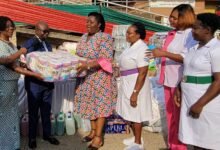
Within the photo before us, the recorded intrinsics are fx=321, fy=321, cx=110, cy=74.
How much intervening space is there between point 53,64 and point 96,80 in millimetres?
756

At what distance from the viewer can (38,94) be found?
13.6 ft

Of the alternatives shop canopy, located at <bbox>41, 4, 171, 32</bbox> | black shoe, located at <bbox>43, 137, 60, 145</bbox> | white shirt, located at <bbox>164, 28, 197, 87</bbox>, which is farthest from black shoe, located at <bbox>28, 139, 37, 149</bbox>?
shop canopy, located at <bbox>41, 4, 171, 32</bbox>

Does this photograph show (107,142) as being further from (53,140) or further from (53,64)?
(53,64)

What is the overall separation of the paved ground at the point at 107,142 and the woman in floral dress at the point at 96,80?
202 mm

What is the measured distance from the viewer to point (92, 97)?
13.7 ft

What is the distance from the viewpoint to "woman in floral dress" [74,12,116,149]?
399 cm

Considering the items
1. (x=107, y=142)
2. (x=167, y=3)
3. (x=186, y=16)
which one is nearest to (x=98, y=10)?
(x=107, y=142)

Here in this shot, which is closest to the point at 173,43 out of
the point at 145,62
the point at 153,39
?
the point at 145,62

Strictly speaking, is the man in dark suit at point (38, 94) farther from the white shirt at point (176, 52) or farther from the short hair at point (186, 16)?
the short hair at point (186, 16)

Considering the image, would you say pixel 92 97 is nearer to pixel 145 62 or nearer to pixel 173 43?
pixel 145 62

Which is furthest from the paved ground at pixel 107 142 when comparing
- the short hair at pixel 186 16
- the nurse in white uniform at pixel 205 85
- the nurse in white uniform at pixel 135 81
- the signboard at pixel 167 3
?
the signboard at pixel 167 3

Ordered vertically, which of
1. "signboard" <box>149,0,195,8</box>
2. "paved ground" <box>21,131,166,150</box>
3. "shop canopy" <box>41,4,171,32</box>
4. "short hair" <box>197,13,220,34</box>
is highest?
"signboard" <box>149,0,195,8</box>

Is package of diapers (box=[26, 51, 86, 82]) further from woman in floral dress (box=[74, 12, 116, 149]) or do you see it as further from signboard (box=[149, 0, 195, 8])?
signboard (box=[149, 0, 195, 8])

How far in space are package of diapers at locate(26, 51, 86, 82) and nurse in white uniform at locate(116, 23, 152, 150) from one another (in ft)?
1.98
